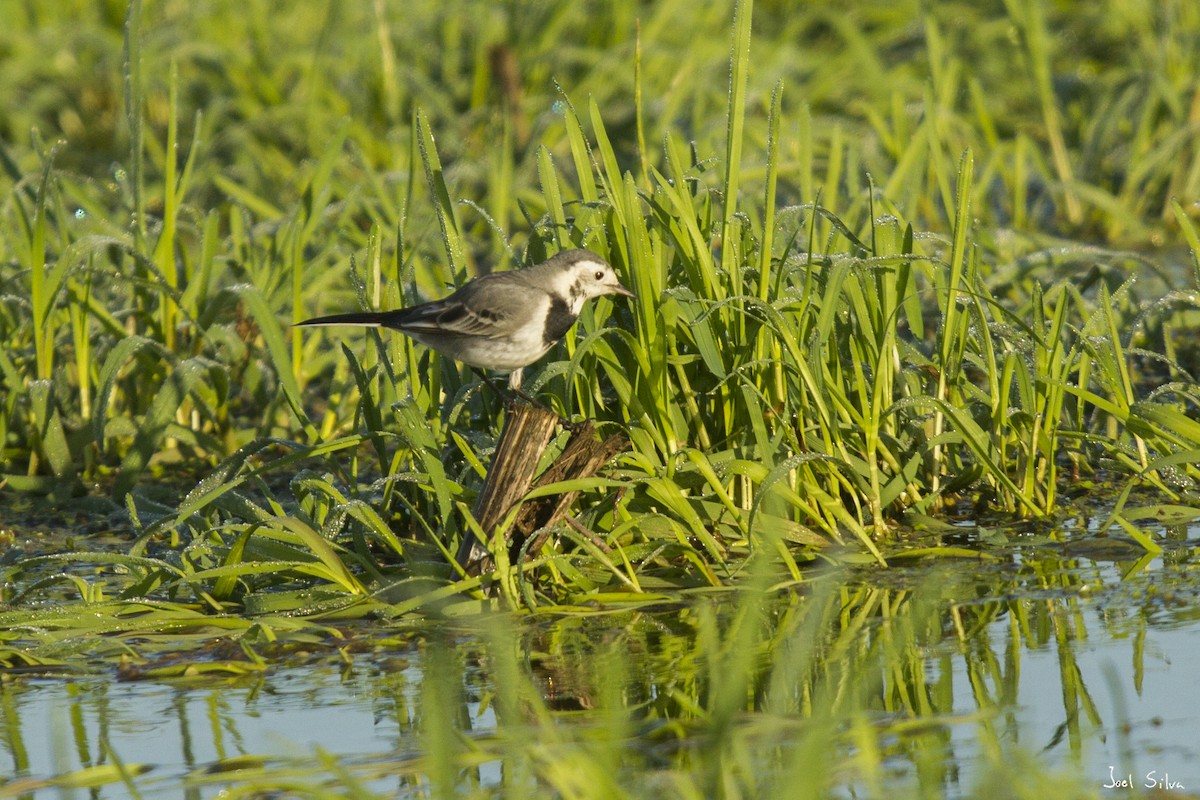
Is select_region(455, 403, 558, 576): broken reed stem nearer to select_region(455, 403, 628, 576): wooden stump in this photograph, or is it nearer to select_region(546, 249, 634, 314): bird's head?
select_region(455, 403, 628, 576): wooden stump

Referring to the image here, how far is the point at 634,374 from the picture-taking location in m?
4.79

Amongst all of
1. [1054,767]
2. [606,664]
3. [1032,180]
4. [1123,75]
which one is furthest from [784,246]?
[1123,75]

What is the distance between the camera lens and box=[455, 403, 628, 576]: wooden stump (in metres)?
4.45

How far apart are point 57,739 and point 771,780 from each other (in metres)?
1.31

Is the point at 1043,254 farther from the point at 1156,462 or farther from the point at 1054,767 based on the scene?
the point at 1054,767

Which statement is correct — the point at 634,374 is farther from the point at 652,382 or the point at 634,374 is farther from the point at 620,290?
the point at 620,290

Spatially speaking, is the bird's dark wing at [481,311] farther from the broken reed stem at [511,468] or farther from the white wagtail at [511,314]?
the broken reed stem at [511,468]

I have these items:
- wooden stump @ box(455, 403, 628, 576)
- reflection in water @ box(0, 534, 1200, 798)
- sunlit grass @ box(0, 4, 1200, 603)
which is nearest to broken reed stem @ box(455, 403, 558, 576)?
wooden stump @ box(455, 403, 628, 576)

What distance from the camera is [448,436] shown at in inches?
197

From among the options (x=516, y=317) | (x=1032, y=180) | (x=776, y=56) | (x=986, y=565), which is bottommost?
(x=986, y=565)
